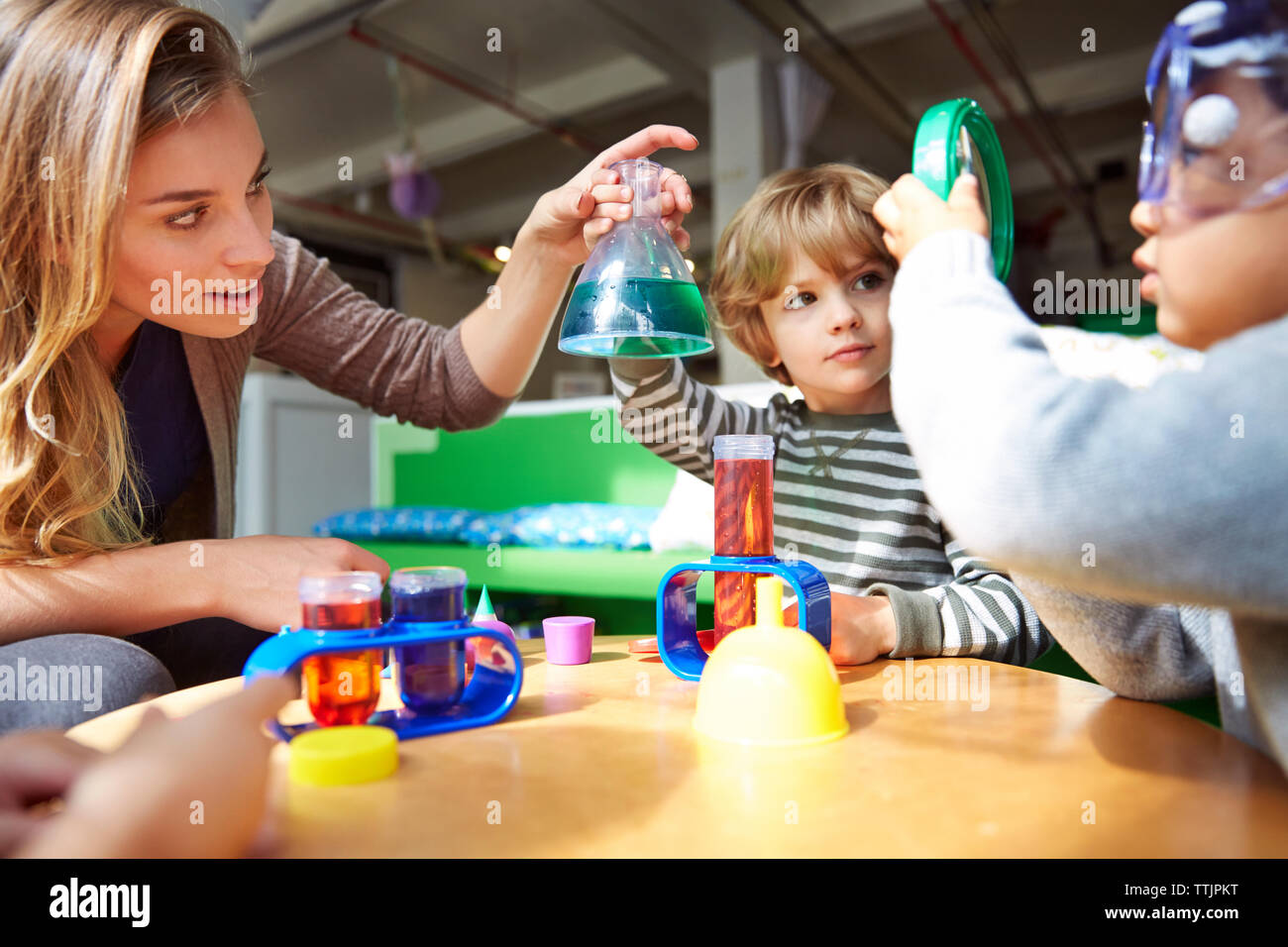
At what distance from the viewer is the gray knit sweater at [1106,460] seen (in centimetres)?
42

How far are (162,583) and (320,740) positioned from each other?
455 millimetres

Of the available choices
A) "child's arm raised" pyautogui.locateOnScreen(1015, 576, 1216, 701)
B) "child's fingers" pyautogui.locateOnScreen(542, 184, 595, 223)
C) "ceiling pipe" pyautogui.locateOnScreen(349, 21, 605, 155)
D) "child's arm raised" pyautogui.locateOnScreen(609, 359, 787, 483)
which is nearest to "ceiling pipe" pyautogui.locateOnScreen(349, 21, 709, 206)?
"ceiling pipe" pyautogui.locateOnScreen(349, 21, 605, 155)

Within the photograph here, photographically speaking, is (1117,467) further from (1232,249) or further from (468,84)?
(468,84)

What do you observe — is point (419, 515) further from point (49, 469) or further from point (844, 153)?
point (844, 153)

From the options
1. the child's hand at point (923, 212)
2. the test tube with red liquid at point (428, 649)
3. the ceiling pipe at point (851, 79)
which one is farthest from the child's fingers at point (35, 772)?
the ceiling pipe at point (851, 79)

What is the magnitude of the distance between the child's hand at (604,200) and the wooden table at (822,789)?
1.68 ft

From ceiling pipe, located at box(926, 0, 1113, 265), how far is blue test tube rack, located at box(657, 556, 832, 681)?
171 inches

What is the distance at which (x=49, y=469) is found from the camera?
0.94m

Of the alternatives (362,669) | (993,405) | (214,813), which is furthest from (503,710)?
(993,405)

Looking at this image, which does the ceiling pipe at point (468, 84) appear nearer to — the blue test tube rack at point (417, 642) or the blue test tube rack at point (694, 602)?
the blue test tube rack at point (694, 602)

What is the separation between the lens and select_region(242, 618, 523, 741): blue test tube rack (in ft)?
1.96

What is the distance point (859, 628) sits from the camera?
0.86 metres

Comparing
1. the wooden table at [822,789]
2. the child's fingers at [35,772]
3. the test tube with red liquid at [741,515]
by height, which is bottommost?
the wooden table at [822,789]

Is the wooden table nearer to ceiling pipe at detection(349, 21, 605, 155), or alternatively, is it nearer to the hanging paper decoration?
ceiling pipe at detection(349, 21, 605, 155)
